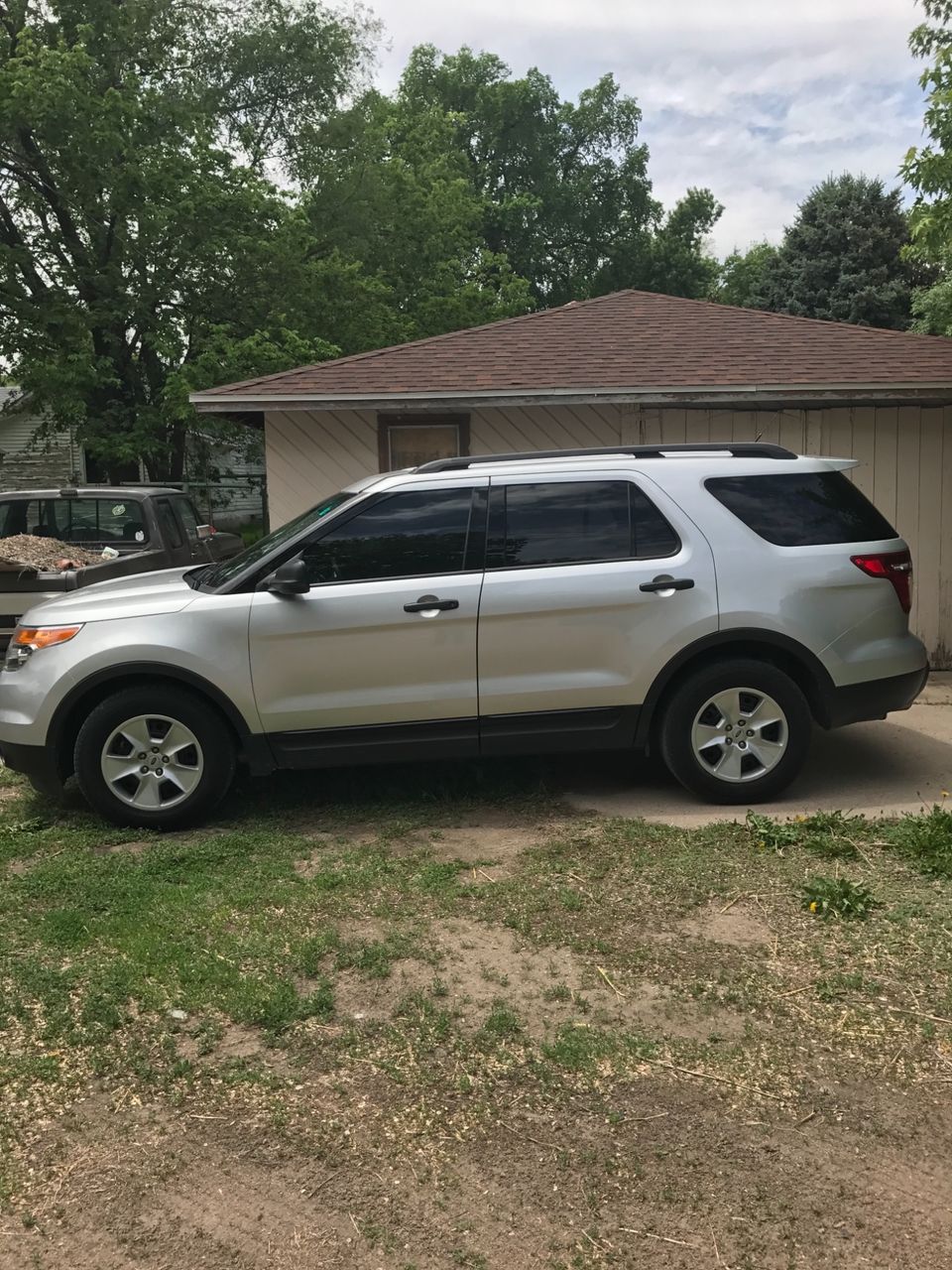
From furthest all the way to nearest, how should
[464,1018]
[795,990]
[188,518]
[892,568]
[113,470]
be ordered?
[113,470]
[188,518]
[892,568]
[795,990]
[464,1018]

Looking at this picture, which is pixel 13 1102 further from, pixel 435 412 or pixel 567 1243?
pixel 435 412

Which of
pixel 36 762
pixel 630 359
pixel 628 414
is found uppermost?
pixel 630 359

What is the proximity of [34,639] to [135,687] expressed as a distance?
0.60 m

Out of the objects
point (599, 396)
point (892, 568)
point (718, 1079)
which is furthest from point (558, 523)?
point (599, 396)

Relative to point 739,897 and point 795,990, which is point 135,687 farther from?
point 795,990

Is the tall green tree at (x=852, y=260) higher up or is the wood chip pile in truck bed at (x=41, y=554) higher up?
the tall green tree at (x=852, y=260)

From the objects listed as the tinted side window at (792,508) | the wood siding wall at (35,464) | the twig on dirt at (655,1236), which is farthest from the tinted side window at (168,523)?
the wood siding wall at (35,464)

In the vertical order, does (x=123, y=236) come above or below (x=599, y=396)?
above

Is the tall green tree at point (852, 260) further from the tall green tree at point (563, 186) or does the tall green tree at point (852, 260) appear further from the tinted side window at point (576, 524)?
the tinted side window at point (576, 524)

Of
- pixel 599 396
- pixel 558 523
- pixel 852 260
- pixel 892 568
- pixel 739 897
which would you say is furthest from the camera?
pixel 852 260

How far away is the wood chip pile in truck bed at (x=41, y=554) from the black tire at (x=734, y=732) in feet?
18.0

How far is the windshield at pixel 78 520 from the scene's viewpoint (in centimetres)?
1012

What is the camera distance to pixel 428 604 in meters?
5.50

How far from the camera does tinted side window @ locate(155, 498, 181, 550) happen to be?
10.2 meters
